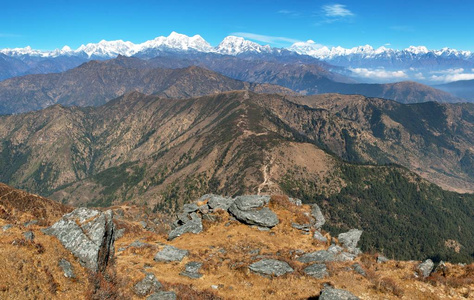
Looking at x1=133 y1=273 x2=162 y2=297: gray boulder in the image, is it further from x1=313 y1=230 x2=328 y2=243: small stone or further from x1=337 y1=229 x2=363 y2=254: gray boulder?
x1=337 y1=229 x2=363 y2=254: gray boulder

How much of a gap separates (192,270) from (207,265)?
1.85m

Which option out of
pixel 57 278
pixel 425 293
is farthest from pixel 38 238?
pixel 425 293

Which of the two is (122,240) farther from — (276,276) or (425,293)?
(425,293)

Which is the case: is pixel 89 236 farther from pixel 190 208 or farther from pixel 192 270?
pixel 190 208

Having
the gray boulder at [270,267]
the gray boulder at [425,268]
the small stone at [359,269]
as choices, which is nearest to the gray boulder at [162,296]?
the gray boulder at [270,267]

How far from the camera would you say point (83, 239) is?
22.8 m

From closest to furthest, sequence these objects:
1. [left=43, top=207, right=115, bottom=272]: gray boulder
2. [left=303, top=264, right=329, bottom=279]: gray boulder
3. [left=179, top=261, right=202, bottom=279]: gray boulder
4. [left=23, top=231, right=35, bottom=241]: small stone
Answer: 1. [left=23, top=231, right=35, bottom=241]: small stone
2. [left=43, top=207, right=115, bottom=272]: gray boulder
3. [left=303, top=264, right=329, bottom=279]: gray boulder
4. [left=179, top=261, right=202, bottom=279]: gray boulder

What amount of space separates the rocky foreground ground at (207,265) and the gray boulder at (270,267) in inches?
4.8

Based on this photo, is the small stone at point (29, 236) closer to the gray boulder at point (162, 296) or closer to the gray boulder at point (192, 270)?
the gray boulder at point (162, 296)

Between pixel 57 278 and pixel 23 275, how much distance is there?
2342mm

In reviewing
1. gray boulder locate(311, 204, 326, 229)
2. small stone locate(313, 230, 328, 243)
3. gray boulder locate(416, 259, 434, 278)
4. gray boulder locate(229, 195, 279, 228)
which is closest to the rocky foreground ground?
gray boulder locate(416, 259, 434, 278)

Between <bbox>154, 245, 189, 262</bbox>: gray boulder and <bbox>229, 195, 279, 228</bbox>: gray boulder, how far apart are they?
14161 mm

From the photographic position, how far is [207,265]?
31.8m

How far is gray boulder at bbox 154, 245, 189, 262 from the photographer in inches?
1346
